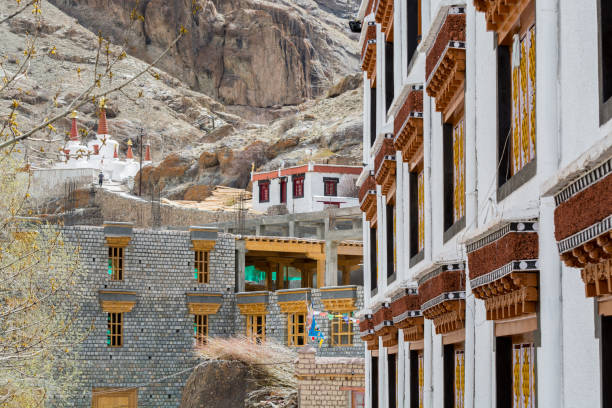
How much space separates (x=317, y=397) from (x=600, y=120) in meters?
21.8

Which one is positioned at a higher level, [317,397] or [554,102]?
[554,102]

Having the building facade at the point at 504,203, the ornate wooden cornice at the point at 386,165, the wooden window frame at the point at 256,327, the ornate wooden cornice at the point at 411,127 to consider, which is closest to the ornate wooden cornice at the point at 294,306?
the wooden window frame at the point at 256,327

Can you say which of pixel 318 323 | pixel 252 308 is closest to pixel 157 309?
pixel 252 308

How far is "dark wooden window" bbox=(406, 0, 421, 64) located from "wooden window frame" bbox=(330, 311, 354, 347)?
21425 millimetres

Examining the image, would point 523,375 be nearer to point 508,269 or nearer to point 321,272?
point 508,269

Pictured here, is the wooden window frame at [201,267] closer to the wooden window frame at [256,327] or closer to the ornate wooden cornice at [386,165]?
the wooden window frame at [256,327]

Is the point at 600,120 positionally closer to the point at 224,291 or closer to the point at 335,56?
the point at 224,291

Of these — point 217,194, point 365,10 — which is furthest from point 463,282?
point 217,194

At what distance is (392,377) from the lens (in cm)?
1895

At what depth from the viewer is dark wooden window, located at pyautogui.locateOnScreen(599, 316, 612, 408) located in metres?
6.60

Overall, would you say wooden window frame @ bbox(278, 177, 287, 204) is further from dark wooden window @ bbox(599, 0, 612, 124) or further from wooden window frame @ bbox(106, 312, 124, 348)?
dark wooden window @ bbox(599, 0, 612, 124)

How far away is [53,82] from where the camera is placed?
10969 cm

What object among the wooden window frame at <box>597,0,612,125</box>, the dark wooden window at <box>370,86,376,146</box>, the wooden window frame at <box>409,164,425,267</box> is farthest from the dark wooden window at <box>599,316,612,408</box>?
the dark wooden window at <box>370,86,376,146</box>

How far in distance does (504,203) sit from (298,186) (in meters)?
53.1
